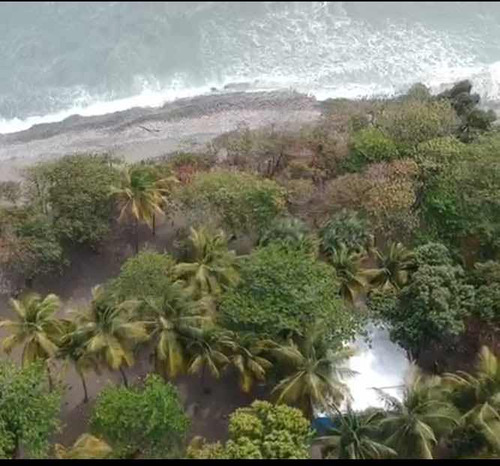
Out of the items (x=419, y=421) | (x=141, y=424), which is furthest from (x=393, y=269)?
(x=141, y=424)

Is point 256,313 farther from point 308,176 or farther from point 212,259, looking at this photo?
point 308,176

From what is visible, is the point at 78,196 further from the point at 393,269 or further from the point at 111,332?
the point at 393,269

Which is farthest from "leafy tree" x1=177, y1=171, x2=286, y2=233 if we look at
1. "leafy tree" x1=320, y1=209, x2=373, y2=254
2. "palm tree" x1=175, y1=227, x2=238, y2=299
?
"leafy tree" x1=320, y1=209, x2=373, y2=254

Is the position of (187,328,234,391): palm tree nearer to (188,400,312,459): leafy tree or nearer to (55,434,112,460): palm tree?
(188,400,312,459): leafy tree

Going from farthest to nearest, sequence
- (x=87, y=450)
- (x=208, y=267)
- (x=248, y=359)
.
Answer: (x=208, y=267) → (x=248, y=359) → (x=87, y=450)

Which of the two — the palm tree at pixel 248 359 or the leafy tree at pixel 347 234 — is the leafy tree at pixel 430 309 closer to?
the leafy tree at pixel 347 234

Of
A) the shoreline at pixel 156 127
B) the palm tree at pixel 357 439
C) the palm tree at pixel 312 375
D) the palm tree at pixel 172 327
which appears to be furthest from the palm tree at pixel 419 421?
the shoreline at pixel 156 127
